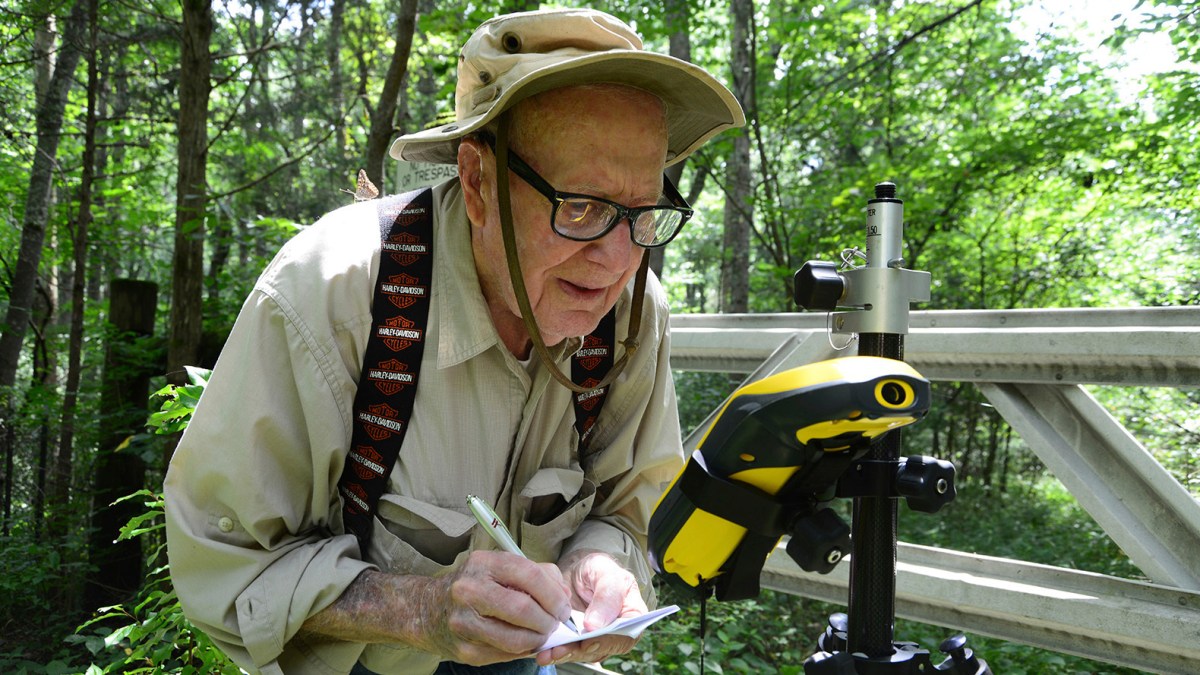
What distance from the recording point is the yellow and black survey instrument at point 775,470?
1.04 metres

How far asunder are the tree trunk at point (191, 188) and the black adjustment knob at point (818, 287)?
3628mm

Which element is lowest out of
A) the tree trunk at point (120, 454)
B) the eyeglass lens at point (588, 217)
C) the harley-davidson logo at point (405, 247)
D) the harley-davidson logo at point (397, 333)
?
the tree trunk at point (120, 454)

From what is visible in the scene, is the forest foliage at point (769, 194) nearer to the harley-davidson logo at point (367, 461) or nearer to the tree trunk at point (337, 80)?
the tree trunk at point (337, 80)

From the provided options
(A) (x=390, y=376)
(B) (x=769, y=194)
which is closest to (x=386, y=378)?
(A) (x=390, y=376)

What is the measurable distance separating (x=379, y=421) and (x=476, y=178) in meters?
0.50

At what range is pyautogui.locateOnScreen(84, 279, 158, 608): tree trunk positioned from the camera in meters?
4.96

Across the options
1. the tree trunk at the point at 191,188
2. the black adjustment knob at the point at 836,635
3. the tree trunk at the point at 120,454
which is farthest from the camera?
the tree trunk at the point at 120,454

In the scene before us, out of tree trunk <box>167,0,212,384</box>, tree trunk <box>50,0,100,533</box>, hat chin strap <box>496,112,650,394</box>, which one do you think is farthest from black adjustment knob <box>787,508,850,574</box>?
tree trunk <box>50,0,100,533</box>

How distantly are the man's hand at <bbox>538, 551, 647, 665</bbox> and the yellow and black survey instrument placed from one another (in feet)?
0.66

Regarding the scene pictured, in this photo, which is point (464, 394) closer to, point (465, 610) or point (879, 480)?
point (465, 610)

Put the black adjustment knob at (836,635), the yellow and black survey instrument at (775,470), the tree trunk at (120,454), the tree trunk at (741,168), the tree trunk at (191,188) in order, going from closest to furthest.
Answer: the yellow and black survey instrument at (775,470), the black adjustment knob at (836,635), the tree trunk at (191,188), the tree trunk at (120,454), the tree trunk at (741,168)

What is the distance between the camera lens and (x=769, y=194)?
25.5 ft

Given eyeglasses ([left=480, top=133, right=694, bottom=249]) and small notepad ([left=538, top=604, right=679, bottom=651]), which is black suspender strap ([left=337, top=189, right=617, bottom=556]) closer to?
eyeglasses ([left=480, top=133, right=694, bottom=249])

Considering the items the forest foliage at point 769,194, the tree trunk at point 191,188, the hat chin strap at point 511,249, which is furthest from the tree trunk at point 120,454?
the hat chin strap at point 511,249
